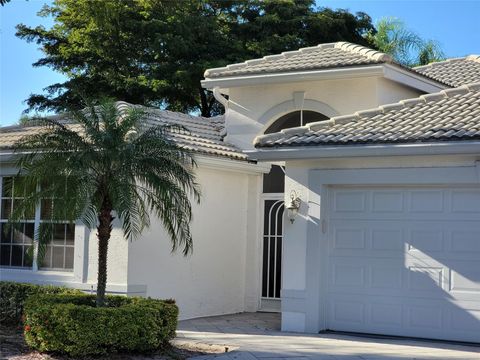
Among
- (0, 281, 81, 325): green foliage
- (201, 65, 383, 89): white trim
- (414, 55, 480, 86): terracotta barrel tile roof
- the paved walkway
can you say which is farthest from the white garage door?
(414, 55, 480, 86): terracotta barrel tile roof

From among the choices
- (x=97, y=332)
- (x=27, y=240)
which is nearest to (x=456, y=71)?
(x=27, y=240)

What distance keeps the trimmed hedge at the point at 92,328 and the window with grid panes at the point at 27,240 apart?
3817 millimetres

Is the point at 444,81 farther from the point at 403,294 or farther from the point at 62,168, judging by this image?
the point at 62,168

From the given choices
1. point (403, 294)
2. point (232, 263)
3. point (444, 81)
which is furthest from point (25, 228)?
→ point (444, 81)

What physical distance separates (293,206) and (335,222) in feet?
2.45

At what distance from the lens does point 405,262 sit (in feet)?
38.3

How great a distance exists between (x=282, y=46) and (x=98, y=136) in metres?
19.9

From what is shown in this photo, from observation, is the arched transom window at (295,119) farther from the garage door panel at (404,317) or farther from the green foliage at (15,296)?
the green foliage at (15,296)

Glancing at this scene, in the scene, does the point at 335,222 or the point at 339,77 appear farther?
the point at 339,77

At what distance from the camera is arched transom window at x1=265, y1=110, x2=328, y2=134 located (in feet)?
51.6

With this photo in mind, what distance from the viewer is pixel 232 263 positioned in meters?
15.2

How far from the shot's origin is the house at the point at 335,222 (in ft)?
37.1

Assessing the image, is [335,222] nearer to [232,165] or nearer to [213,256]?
[232,165]

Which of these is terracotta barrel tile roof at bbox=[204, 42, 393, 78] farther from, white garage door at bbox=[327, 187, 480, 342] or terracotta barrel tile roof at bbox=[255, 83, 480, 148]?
white garage door at bbox=[327, 187, 480, 342]
